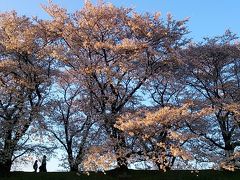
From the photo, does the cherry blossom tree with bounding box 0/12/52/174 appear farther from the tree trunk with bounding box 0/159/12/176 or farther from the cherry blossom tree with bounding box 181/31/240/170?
the cherry blossom tree with bounding box 181/31/240/170

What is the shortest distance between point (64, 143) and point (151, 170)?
10.8 meters

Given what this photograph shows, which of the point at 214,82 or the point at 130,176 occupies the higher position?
the point at 214,82

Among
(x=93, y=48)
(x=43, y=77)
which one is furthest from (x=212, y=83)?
(x=43, y=77)

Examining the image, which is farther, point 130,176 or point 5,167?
point 5,167

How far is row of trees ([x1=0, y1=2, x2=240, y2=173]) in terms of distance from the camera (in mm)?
39188

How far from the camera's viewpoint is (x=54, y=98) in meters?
49.5

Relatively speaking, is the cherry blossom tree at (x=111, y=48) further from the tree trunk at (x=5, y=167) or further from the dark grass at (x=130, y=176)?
the tree trunk at (x=5, y=167)

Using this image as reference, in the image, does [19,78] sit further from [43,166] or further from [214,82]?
[214,82]

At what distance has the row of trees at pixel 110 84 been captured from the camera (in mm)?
39188

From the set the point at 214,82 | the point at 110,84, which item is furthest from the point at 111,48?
the point at 214,82

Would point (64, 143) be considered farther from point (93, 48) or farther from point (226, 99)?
point (226, 99)

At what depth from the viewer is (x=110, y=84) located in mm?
41750

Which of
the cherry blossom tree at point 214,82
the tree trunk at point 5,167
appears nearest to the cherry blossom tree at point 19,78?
the tree trunk at point 5,167

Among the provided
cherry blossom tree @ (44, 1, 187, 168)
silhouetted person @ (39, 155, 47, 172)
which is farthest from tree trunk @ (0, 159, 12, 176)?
cherry blossom tree @ (44, 1, 187, 168)
